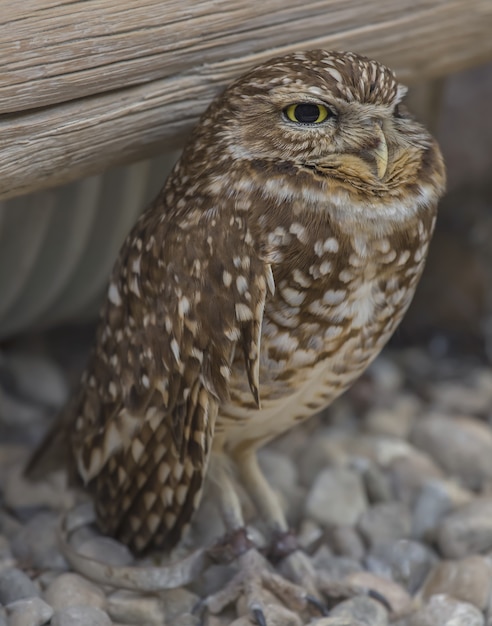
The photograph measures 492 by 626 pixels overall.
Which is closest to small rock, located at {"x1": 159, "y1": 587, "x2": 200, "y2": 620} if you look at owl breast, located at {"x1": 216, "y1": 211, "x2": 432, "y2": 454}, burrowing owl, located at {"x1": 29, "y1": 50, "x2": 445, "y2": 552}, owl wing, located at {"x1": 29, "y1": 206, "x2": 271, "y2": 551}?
owl wing, located at {"x1": 29, "y1": 206, "x2": 271, "y2": 551}

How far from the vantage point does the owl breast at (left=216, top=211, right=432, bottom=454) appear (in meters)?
1.96

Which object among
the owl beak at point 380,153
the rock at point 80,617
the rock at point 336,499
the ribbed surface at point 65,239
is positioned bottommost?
the rock at point 336,499

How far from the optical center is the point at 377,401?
3279 mm

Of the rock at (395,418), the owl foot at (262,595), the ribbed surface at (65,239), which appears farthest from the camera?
the rock at (395,418)

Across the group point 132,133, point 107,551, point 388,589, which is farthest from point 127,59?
point 388,589

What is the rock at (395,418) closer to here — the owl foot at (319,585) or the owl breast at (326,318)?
the owl foot at (319,585)

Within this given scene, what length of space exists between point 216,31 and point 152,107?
226 millimetres

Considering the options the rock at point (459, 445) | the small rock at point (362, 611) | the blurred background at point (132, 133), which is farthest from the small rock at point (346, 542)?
the blurred background at point (132, 133)

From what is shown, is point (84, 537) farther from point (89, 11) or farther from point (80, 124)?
point (89, 11)

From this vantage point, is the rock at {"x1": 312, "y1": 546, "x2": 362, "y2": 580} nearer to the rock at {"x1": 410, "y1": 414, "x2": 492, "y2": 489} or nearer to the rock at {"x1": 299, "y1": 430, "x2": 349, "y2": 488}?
the rock at {"x1": 299, "y1": 430, "x2": 349, "y2": 488}

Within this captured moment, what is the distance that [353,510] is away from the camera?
274cm

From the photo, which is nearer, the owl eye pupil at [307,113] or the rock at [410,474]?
the owl eye pupil at [307,113]

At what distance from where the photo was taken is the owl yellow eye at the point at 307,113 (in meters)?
1.88

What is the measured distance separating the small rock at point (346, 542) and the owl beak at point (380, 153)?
1.14m
